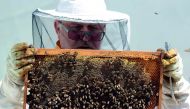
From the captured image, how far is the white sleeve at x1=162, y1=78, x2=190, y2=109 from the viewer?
10.4ft

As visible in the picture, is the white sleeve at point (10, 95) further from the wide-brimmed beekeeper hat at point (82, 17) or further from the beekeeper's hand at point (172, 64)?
the beekeeper's hand at point (172, 64)

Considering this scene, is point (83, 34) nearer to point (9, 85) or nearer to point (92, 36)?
point (92, 36)

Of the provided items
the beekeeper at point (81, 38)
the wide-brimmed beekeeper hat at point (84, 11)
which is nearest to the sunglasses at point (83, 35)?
the beekeeper at point (81, 38)

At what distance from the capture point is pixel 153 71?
9.26 ft

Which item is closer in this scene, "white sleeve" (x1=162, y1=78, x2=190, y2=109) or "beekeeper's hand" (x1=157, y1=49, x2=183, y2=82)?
"beekeeper's hand" (x1=157, y1=49, x2=183, y2=82)

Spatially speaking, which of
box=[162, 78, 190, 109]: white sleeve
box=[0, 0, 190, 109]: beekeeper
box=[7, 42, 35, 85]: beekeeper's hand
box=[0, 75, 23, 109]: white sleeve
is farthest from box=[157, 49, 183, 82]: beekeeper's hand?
box=[0, 75, 23, 109]: white sleeve

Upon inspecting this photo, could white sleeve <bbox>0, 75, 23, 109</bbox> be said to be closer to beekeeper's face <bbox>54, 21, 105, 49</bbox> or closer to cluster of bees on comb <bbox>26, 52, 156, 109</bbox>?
cluster of bees on comb <bbox>26, 52, 156, 109</bbox>

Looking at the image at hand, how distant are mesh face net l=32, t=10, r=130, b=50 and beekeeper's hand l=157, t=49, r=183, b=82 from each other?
0.61m

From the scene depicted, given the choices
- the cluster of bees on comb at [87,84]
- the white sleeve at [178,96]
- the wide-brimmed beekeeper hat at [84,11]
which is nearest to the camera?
the cluster of bees on comb at [87,84]

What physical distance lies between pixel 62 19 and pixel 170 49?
32.4 inches

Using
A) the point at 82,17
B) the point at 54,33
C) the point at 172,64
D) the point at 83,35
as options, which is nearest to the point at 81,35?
the point at 83,35

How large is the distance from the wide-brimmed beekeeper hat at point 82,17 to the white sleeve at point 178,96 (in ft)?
1.87

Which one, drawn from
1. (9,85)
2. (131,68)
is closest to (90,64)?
(131,68)

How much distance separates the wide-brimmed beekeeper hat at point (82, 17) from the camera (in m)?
3.34
